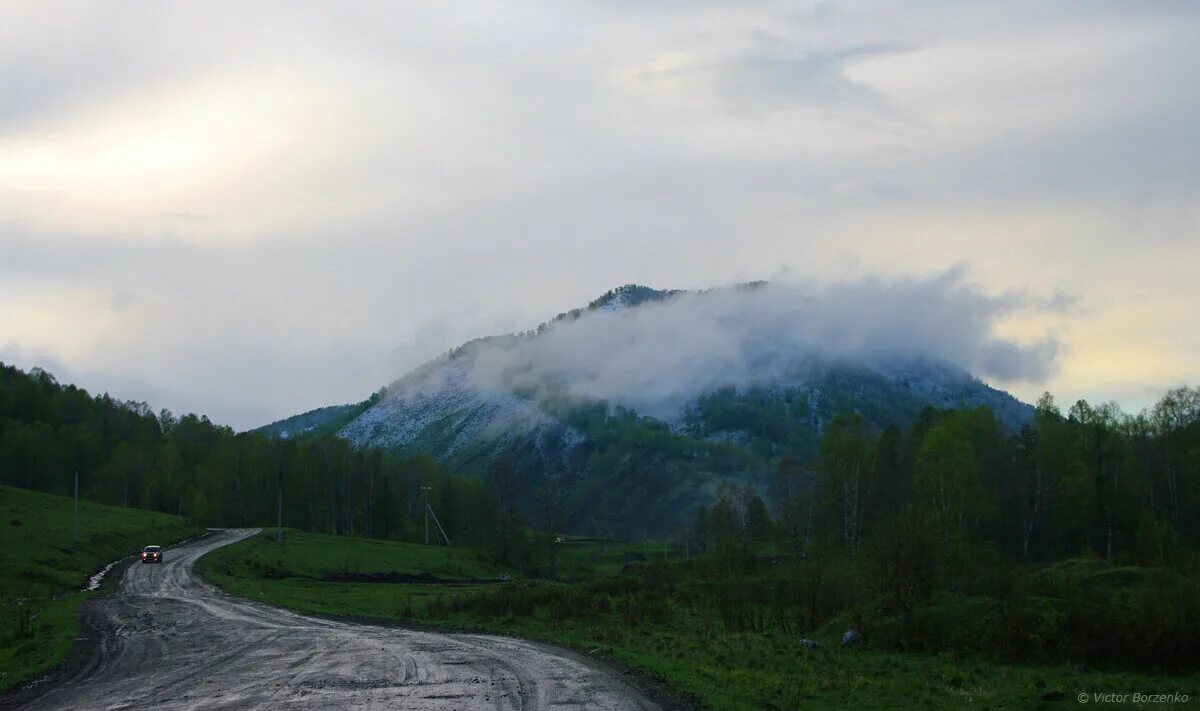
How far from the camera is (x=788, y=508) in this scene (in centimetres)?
10931

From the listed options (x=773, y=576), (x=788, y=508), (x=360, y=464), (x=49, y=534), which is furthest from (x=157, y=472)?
(x=773, y=576)

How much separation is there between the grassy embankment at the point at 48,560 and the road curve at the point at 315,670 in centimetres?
212

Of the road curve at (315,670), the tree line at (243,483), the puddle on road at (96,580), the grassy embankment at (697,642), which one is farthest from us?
the tree line at (243,483)

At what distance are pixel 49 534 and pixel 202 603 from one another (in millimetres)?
42308

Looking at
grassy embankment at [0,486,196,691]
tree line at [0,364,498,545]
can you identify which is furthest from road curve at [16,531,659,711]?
tree line at [0,364,498,545]

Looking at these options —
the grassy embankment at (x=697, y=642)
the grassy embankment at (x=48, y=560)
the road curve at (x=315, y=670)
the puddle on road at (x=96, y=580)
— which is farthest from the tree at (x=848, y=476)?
the grassy embankment at (x=48, y=560)

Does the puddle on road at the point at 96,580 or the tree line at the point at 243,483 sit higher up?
the tree line at the point at 243,483

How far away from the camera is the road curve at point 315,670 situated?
2569 cm

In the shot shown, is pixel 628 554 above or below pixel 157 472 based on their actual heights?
below

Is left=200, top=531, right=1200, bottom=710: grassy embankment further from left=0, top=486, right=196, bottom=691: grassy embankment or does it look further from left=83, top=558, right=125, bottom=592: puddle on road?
left=0, top=486, right=196, bottom=691: grassy embankment

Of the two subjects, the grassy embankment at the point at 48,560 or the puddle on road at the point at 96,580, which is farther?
the puddle on road at the point at 96,580

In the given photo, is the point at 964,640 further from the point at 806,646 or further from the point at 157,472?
the point at 157,472

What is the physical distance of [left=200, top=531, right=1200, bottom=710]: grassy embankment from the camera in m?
26.2

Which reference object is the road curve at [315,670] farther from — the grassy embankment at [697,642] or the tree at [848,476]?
the tree at [848,476]
